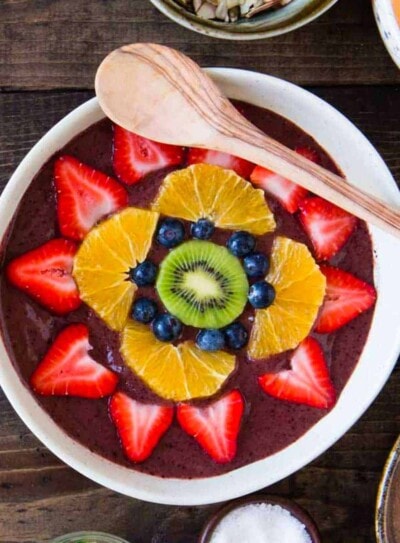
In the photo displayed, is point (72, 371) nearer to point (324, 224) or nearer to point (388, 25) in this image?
point (324, 224)

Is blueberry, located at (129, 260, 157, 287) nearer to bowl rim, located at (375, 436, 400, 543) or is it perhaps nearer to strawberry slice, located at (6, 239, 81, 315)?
strawberry slice, located at (6, 239, 81, 315)

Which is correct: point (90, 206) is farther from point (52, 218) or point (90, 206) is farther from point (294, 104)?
point (294, 104)

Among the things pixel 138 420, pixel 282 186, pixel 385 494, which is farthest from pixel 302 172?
pixel 385 494

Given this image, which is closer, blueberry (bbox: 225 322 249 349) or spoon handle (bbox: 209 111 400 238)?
spoon handle (bbox: 209 111 400 238)

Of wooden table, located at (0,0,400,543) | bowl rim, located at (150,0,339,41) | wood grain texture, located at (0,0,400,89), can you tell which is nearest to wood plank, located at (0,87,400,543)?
wooden table, located at (0,0,400,543)

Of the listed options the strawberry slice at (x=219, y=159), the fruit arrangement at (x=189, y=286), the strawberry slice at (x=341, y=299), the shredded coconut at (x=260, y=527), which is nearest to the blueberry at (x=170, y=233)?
the fruit arrangement at (x=189, y=286)

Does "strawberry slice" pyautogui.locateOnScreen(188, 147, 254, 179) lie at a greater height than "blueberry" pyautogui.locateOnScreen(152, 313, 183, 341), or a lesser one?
greater
